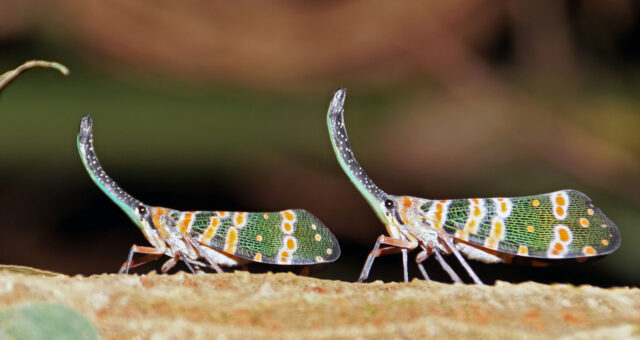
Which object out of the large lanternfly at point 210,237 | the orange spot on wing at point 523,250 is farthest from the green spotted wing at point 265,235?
the orange spot on wing at point 523,250

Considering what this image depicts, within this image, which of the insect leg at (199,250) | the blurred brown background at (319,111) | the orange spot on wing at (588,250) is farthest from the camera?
the blurred brown background at (319,111)

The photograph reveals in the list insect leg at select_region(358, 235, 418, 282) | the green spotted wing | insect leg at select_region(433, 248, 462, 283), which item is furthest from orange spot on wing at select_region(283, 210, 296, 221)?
insect leg at select_region(433, 248, 462, 283)

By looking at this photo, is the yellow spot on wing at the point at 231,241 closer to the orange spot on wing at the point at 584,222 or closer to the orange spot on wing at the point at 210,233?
the orange spot on wing at the point at 210,233

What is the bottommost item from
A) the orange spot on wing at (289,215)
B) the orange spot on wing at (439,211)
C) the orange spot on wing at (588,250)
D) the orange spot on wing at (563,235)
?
the orange spot on wing at (289,215)

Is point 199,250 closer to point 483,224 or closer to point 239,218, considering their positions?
point 239,218

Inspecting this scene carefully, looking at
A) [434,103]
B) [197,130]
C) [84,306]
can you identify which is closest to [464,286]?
[84,306]

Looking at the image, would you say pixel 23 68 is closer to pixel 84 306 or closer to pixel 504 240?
pixel 84 306
